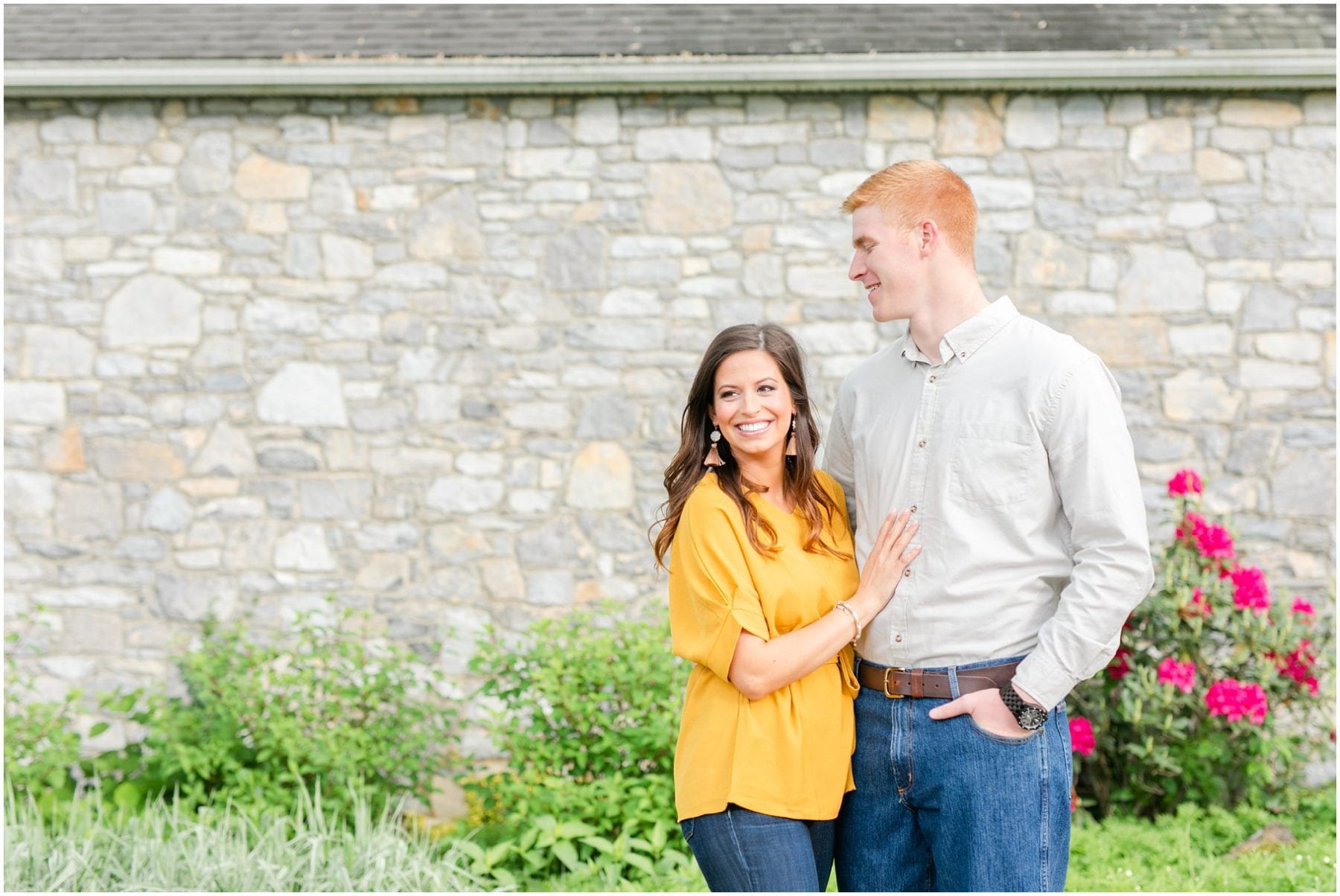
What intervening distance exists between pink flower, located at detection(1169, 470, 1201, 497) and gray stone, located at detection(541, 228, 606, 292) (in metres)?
2.80

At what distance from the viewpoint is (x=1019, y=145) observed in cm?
534

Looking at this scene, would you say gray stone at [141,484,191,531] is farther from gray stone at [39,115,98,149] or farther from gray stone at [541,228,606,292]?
gray stone at [541,228,606,292]

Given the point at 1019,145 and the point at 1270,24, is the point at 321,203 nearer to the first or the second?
the point at 1019,145

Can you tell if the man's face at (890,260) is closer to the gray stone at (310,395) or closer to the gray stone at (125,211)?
the gray stone at (310,395)

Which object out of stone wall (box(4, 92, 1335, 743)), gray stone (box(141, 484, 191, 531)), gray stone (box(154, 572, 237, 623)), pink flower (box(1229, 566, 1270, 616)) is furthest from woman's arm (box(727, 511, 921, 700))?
gray stone (box(141, 484, 191, 531))

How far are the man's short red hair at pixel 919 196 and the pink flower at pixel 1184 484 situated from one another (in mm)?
2935

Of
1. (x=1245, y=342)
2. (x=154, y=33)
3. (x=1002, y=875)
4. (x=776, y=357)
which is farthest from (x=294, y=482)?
(x=1245, y=342)

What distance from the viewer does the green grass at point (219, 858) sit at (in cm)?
348

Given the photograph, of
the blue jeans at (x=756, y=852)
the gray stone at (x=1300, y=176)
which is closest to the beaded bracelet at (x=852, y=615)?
the blue jeans at (x=756, y=852)

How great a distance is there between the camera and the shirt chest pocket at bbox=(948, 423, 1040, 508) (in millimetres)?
2055

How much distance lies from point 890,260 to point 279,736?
318 cm

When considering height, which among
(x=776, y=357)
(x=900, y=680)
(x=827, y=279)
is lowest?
(x=900, y=680)

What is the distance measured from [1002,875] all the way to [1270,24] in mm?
4985

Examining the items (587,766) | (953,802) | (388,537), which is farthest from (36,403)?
(953,802)
